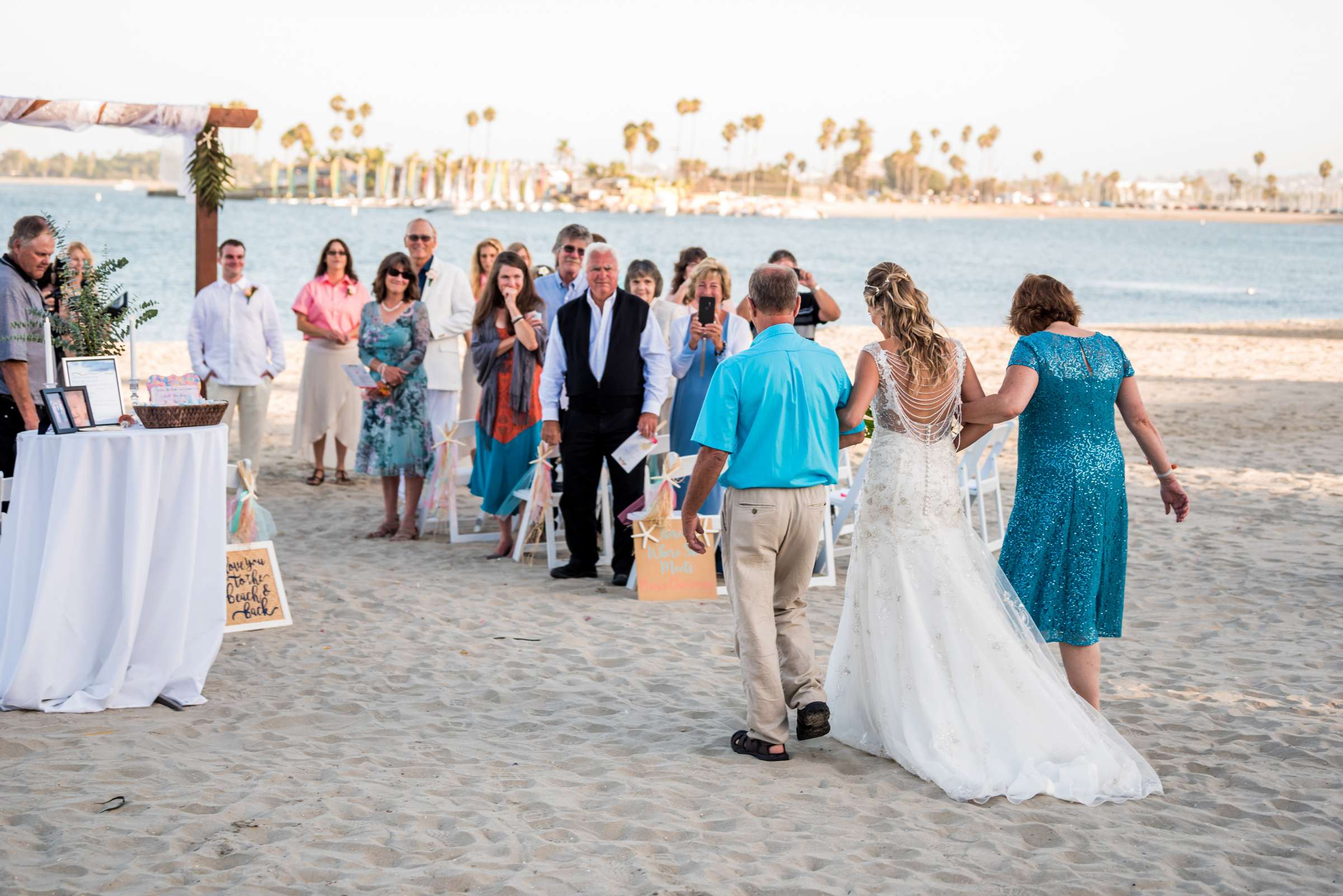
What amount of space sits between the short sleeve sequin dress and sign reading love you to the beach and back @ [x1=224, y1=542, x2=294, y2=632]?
3575mm

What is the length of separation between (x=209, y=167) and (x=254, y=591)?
3.78 m

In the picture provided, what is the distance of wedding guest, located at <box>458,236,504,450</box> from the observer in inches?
336

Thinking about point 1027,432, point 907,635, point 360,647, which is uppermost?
point 1027,432

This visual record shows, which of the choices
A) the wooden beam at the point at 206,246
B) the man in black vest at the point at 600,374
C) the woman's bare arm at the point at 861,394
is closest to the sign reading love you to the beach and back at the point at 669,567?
the man in black vest at the point at 600,374

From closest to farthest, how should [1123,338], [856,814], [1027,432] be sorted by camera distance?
1. [856,814]
2. [1027,432]
3. [1123,338]

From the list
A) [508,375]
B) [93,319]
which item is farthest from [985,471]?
[93,319]

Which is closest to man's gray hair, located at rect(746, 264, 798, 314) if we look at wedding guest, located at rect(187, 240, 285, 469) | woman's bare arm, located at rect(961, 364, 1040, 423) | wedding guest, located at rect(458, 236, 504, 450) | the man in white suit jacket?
woman's bare arm, located at rect(961, 364, 1040, 423)

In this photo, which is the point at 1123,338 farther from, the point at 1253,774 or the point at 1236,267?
the point at 1236,267

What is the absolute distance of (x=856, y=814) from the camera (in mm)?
3867

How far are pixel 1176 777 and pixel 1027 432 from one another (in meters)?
1.27

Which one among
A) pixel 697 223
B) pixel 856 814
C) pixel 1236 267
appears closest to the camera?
pixel 856 814

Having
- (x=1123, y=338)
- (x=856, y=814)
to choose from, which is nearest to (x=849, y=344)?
(x=1123, y=338)

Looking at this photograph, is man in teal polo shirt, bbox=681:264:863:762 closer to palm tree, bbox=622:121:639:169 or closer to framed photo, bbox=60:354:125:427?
framed photo, bbox=60:354:125:427

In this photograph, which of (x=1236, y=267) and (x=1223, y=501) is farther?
(x=1236, y=267)
